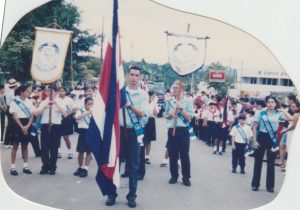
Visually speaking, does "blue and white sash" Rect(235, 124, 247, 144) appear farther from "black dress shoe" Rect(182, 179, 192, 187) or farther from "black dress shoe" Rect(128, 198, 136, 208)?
"black dress shoe" Rect(128, 198, 136, 208)

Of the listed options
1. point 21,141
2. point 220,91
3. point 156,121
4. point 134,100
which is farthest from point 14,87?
point 220,91

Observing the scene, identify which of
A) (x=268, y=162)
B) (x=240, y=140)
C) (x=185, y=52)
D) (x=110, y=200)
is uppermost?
(x=185, y=52)

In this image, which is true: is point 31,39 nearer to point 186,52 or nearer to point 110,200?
point 186,52

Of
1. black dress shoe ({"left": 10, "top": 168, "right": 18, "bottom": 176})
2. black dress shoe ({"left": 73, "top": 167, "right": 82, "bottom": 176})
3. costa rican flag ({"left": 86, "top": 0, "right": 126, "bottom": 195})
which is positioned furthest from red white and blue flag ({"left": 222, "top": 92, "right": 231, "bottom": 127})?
black dress shoe ({"left": 10, "top": 168, "right": 18, "bottom": 176})

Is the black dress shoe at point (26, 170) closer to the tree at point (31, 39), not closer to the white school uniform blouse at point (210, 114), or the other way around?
the tree at point (31, 39)

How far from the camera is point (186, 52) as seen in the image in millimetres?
1770

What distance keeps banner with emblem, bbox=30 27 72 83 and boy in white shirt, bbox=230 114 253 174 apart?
950 millimetres

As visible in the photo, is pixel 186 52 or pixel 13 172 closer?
pixel 186 52

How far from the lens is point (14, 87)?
1865mm

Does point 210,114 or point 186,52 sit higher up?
point 186,52

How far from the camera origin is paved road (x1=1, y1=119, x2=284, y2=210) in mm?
1852

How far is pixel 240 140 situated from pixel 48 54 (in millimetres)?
1078

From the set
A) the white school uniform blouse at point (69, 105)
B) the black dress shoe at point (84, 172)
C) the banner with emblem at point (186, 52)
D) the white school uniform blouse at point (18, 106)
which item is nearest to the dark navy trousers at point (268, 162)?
the banner with emblem at point (186, 52)

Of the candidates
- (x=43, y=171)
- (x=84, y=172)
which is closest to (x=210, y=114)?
(x=84, y=172)
